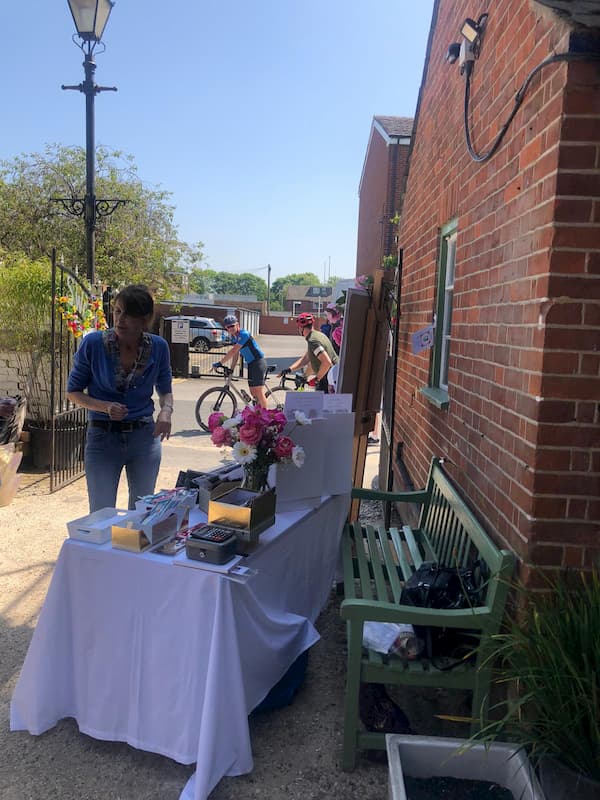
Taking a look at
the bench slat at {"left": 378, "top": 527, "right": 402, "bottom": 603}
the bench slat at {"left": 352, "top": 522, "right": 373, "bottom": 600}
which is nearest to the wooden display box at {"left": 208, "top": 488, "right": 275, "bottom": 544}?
the bench slat at {"left": 352, "top": 522, "right": 373, "bottom": 600}

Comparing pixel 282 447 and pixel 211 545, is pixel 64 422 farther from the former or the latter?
pixel 211 545

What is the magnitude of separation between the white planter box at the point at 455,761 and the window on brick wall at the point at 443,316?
7.69 ft

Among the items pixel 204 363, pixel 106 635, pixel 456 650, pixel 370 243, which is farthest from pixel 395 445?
pixel 370 243

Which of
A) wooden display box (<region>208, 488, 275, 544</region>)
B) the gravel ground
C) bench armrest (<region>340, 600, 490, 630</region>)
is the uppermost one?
wooden display box (<region>208, 488, 275, 544</region>)

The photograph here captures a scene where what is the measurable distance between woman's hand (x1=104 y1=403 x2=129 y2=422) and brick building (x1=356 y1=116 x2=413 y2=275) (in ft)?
49.6

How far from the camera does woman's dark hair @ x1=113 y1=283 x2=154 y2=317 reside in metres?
3.24

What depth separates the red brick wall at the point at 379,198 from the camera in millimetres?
19812

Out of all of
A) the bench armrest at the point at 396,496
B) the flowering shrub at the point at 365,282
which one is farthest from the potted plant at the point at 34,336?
the bench armrest at the point at 396,496

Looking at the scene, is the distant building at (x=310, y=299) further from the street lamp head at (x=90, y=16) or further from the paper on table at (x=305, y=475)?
the paper on table at (x=305, y=475)

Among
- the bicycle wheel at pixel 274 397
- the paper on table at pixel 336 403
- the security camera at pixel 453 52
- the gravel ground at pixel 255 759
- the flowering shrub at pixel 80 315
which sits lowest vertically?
the gravel ground at pixel 255 759

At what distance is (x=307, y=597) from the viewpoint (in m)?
3.23

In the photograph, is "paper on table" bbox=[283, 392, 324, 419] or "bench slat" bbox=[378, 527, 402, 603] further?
"paper on table" bbox=[283, 392, 324, 419]

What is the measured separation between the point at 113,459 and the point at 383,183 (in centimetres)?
1943

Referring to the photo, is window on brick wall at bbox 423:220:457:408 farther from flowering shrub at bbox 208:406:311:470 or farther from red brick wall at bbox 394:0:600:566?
flowering shrub at bbox 208:406:311:470
